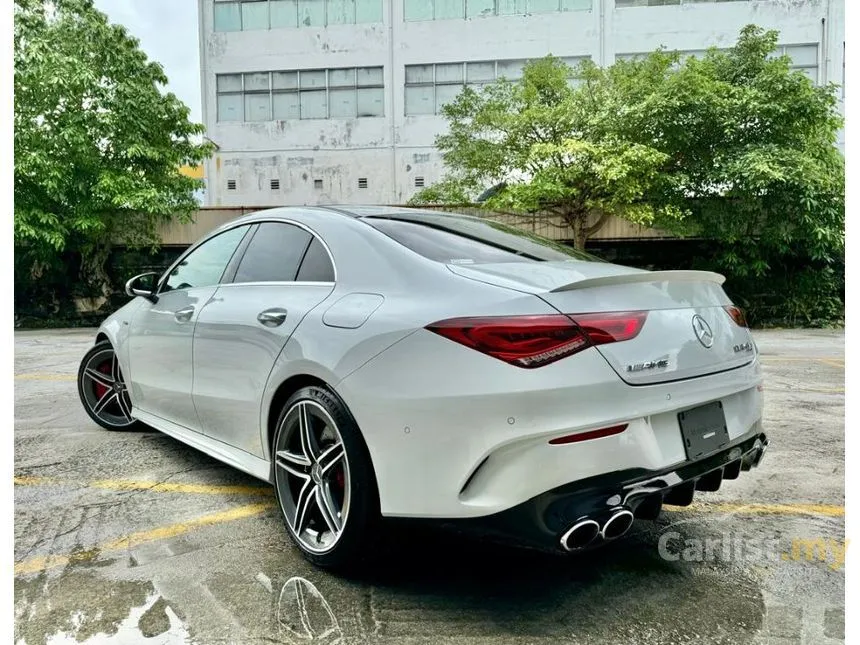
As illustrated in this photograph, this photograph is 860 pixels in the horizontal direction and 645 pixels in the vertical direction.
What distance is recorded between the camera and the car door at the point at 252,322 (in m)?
2.82

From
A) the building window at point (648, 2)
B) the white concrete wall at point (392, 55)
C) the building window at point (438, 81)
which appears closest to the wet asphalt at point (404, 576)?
the white concrete wall at point (392, 55)

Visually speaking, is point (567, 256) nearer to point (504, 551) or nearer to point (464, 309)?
point (464, 309)

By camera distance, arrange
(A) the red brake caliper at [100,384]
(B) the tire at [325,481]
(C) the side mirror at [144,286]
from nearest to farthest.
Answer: (B) the tire at [325,481], (C) the side mirror at [144,286], (A) the red brake caliper at [100,384]

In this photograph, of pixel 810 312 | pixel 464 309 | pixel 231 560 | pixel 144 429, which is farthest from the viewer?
pixel 810 312

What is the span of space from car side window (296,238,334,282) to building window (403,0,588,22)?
24.9 meters

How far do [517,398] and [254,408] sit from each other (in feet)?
4.80

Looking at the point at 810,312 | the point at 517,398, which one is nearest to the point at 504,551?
the point at 517,398

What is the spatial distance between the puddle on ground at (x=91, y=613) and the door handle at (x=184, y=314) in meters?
1.47

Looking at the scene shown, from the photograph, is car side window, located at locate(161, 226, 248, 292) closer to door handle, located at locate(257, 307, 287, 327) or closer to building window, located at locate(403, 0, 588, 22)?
door handle, located at locate(257, 307, 287, 327)

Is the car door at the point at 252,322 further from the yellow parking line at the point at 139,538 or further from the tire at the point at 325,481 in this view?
the yellow parking line at the point at 139,538

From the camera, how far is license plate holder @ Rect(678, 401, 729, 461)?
7.29 ft

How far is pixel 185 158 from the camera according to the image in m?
17.8

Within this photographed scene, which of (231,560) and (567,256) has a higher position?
(567,256)

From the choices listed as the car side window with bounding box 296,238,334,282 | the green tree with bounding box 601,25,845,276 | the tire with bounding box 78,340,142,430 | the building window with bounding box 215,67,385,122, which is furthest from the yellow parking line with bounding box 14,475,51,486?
the building window with bounding box 215,67,385,122
